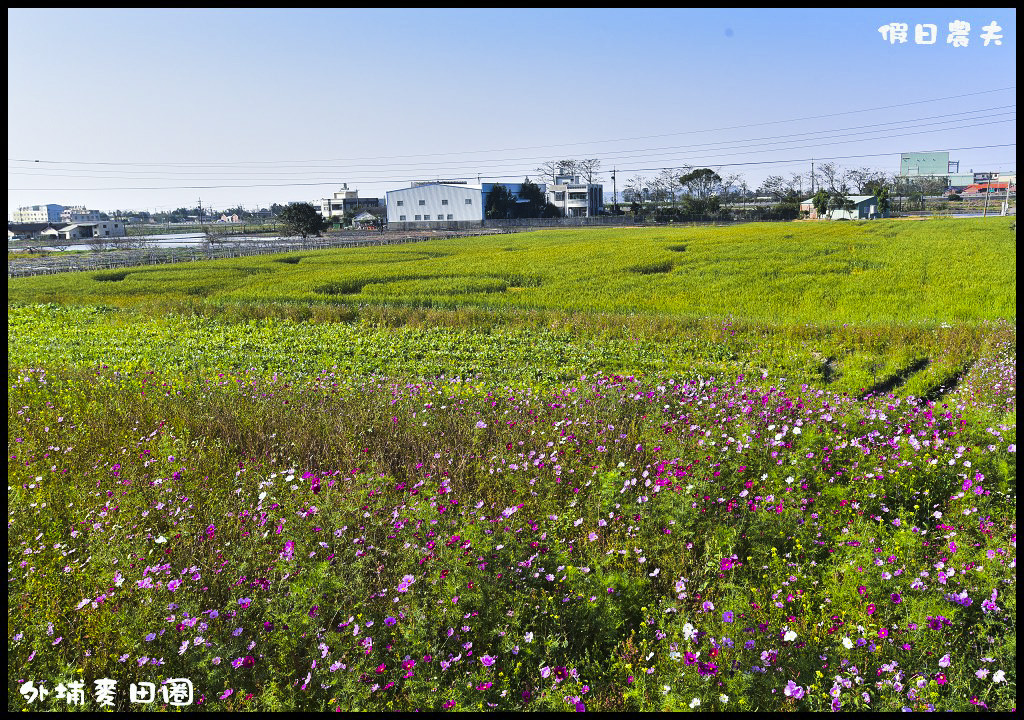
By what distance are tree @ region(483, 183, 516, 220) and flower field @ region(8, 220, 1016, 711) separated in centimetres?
7950

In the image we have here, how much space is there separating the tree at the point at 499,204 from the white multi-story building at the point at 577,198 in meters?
10.8

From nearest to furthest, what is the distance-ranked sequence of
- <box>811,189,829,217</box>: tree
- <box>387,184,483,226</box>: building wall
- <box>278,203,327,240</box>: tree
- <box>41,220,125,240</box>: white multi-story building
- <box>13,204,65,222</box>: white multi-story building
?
<box>278,203,327,240</box>: tree
<box>811,189,829,217</box>: tree
<box>387,184,483,226</box>: building wall
<box>41,220,125,240</box>: white multi-story building
<box>13,204,65,222</box>: white multi-story building

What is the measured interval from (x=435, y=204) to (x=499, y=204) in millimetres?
10225

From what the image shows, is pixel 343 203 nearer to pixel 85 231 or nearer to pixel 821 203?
pixel 85 231

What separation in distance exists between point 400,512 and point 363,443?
1992 mm

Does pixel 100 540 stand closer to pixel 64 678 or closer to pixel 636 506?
pixel 64 678

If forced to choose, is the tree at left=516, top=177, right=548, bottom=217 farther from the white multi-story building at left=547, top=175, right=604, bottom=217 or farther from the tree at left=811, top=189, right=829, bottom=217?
the tree at left=811, top=189, right=829, bottom=217

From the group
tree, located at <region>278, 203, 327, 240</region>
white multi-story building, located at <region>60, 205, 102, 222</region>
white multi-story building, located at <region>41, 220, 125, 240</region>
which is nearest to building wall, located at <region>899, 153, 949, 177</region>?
tree, located at <region>278, 203, 327, 240</region>

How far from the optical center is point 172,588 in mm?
3744

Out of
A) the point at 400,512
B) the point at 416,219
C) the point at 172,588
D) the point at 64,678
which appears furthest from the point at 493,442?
the point at 416,219

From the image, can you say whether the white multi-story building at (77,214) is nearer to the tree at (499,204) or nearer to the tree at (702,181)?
the tree at (499,204)

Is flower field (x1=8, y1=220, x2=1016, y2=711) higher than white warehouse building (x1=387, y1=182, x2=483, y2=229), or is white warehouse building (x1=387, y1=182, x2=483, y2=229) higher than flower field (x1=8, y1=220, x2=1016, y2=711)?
white warehouse building (x1=387, y1=182, x2=483, y2=229)

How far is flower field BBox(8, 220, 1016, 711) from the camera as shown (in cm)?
332

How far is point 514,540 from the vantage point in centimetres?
436
